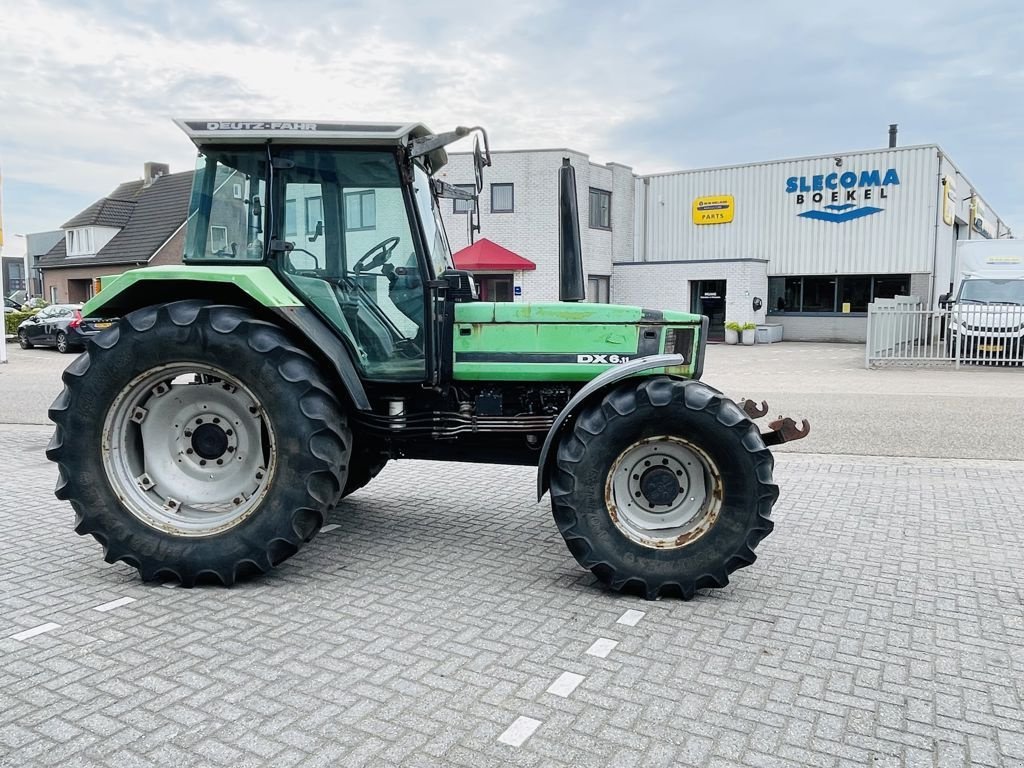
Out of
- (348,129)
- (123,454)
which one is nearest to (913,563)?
(348,129)

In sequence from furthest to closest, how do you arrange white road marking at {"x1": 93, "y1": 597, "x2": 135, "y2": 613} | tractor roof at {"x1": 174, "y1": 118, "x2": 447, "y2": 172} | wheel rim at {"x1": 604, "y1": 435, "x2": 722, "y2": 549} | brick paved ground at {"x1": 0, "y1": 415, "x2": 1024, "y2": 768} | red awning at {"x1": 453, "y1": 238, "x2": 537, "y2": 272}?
red awning at {"x1": 453, "y1": 238, "x2": 537, "y2": 272} < tractor roof at {"x1": 174, "y1": 118, "x2": 447, "y2": 172} < wheel rim at {"x1": 604, "y1": 435, "x2": 722, "y2": 549} < white road marking at {"x1": 93, "y1": 597, "x2": 135, "y2": 613} < brick paved ground at {"x1": 0, "y1": 415, "x2": 1024, "y2": 768}

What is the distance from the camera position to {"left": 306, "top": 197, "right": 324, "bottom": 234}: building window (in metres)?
4.66

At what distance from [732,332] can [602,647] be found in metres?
24.9

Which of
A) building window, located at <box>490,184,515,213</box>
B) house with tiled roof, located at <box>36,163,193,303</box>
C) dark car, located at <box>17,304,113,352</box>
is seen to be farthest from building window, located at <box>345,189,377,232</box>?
house with tiled roof, located at <box>36,163,193,303</box>

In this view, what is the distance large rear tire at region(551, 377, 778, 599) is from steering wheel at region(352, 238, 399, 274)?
56.5 inches

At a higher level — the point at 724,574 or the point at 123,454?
the point at 123,454

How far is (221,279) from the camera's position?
14.6ft

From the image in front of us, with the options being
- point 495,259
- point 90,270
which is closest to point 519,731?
point 495,259

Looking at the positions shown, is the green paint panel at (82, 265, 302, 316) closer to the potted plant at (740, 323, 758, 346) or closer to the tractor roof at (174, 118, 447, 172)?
the tractor roof at (174, 118, 447, 172)

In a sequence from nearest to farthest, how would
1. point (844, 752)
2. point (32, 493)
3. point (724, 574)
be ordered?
point (844, 752)
point (724, 574)
point (32, 493)

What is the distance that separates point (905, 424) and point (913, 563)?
238 inches

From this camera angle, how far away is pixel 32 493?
267 inches

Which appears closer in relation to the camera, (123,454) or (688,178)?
(123,454)

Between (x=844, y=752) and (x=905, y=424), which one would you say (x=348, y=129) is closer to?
(x=844, y=752)
